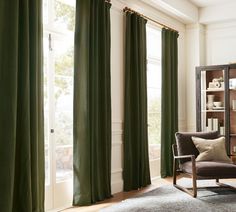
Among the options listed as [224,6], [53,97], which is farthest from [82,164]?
[224,6]

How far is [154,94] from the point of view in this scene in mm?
6270

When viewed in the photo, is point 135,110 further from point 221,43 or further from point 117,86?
point 221,43

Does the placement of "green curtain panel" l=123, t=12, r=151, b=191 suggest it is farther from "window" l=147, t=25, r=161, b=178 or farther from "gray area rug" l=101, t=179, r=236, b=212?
"window" l=147, t=25, r=161, b=178

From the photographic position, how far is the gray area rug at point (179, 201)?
13.1 ft

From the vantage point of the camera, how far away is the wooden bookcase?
21.4 ft

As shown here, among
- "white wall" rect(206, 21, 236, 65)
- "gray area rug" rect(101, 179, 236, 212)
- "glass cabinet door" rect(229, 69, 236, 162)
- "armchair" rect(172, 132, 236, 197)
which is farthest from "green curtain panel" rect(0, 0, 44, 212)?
"white wall" rect(206, 21, 236, 65)

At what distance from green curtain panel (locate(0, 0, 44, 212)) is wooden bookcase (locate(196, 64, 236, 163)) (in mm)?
3976

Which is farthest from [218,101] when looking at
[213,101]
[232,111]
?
[232,111]

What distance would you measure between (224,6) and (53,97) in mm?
4192

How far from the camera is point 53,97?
4.11 m

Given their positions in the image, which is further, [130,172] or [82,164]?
[130,172]

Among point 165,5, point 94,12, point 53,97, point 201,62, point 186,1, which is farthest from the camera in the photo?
point 201,62

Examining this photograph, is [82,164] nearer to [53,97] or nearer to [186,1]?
[53,97]

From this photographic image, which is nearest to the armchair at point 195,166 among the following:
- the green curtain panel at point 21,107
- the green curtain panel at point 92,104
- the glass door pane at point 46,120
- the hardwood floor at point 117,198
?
the hardwood floor at point 117,198
